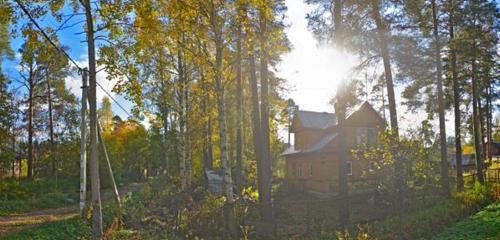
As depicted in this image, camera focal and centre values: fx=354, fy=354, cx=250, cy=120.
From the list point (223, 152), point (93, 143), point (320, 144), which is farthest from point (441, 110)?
point (93, 143)

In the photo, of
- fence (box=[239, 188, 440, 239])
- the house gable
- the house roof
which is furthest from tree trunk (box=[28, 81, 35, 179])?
the house gable

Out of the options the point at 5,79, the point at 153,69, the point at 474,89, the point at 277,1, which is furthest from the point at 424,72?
the point at 5,79

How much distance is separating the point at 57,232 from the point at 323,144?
16.2 m

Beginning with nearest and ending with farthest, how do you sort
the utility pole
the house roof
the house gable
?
the utility pole
the house roof
the house gable

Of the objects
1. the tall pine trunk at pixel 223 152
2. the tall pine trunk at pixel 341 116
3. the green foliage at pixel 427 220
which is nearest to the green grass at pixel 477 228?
the green foliage at pixel 427 220

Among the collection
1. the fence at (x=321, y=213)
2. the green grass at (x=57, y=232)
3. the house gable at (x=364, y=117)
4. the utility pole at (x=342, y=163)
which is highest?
the house gable at (x=364, y=117)

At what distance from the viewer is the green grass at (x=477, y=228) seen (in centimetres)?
837

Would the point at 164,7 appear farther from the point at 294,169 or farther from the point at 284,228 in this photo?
the point at 294,169

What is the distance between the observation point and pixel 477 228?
9.13 metres

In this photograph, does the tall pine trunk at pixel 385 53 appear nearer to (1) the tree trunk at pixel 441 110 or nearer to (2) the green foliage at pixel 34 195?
(1) the tree trunk at pixel 441 110

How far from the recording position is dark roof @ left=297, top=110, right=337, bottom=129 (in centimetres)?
2481

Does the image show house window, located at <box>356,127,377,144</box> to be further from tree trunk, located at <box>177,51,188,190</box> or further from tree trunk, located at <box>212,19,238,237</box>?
tree trunk, located at <box>212,19,238,237</box>

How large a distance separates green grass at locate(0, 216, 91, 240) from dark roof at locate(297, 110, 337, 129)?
1751cm

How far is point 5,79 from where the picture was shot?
1903 cm
